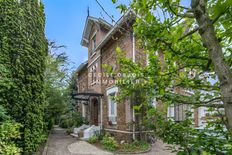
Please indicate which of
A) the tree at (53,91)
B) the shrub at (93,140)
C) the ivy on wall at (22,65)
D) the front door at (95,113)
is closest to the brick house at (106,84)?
the front door at (95,113)

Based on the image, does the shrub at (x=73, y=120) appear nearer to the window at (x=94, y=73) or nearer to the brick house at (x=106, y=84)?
the brick house at (x=106, y=84)

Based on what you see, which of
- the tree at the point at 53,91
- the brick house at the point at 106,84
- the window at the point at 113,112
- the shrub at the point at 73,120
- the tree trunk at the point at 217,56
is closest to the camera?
the tree trunk at the point at 217,56

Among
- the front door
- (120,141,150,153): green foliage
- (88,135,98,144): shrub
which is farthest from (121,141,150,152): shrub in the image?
the front door

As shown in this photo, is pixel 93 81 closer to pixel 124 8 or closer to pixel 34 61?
pixel 34 61

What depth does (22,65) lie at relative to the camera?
8.08 m

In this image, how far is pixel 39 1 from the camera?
9445 millimetres

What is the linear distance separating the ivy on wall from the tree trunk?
→ 710 cm

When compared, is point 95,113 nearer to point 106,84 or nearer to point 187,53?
point 106,84

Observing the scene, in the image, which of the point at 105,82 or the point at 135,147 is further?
the point at 105,82

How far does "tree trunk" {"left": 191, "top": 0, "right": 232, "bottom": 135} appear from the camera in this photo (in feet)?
4.40

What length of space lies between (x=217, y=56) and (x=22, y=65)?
26.2 ft

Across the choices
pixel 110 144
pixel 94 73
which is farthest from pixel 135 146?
pixel 94 73

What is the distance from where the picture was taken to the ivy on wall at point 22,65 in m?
7.66

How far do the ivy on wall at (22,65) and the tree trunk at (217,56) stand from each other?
7.10 meters
